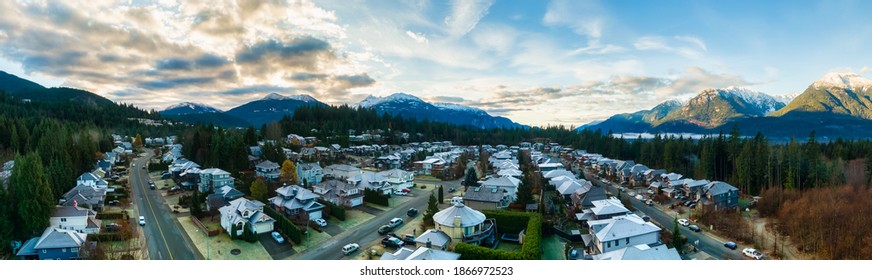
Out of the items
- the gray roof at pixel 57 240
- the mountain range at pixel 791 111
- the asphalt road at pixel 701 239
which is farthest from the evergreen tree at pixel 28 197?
the mountain range at pixel 791 111

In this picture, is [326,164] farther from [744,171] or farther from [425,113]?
[425,113]

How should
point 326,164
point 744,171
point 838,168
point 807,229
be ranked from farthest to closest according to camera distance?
point 326,164, point 744,171, point 838,168, point 807,229

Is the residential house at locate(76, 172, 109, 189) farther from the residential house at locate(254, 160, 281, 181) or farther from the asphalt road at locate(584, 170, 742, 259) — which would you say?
the asphalt road at locate(584, 170, 742, 259)

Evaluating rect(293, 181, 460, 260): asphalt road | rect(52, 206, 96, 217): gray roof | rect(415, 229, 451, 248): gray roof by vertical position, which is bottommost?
rect(293, 181, 460, 260): asphalt road

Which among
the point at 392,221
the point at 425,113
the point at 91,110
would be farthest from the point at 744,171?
the point at 425,113

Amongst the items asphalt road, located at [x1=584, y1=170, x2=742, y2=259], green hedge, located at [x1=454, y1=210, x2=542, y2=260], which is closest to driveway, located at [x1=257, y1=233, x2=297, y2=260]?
green hedge, located at [x1=454, y1=210, x2=542, y2=260]
